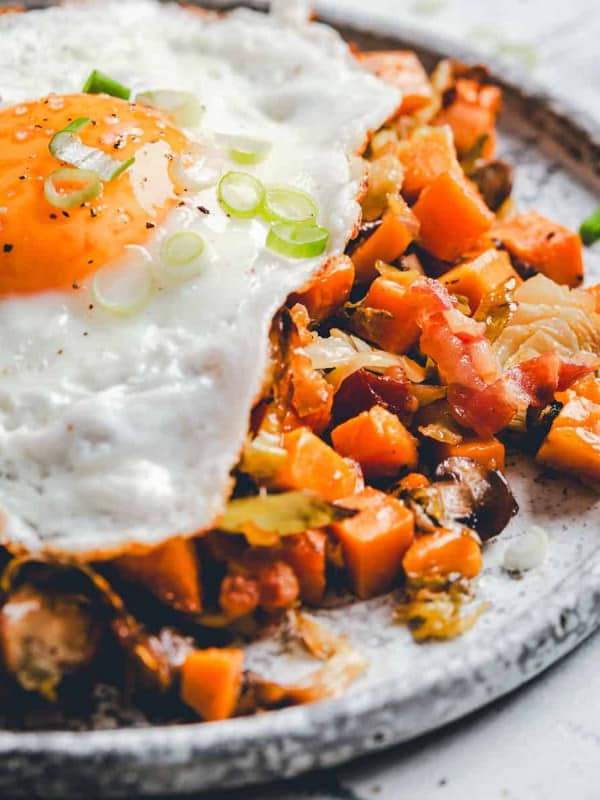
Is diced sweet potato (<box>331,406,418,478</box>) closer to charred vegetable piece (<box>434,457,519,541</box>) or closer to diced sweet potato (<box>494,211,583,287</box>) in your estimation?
charred vegetable piece (<box>434,457,519,541</box>)

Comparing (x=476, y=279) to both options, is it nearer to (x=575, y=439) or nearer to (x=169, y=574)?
(x=575, y=439)

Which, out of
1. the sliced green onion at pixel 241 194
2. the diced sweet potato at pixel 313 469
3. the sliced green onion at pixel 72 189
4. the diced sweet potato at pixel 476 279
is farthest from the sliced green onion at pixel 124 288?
the diced sweet potato at pixel 476 279

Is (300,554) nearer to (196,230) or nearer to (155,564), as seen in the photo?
(155,564)

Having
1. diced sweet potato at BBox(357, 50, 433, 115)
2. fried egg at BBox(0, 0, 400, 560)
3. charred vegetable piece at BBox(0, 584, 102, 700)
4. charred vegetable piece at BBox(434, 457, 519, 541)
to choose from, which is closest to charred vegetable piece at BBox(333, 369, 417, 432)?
charred vegetable piece at BBox(434, 457, 519, 541)

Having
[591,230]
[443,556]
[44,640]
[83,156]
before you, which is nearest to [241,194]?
[83,156]

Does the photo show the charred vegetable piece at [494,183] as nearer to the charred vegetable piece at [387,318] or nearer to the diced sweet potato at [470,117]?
the diced sweet potato at [470,117]
